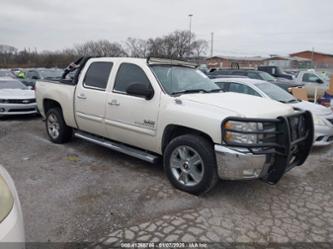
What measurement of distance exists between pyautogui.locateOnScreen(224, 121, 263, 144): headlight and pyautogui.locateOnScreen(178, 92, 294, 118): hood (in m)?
0.12

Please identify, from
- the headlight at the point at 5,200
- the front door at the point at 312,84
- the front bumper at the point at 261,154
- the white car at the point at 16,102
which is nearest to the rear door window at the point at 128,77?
the front bumper at the point at 261,154

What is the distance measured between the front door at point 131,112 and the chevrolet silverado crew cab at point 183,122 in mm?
14

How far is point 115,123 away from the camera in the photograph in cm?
464

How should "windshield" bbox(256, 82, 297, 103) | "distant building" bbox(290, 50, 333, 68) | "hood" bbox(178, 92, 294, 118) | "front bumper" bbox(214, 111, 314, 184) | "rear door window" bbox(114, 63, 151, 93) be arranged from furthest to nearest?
1. "distant building" bbox(290, 50, 333, 68)
2. "windshield" bbox(256, 82, 297, 103)
3. "rear door window" bbox(114, 63, 151, 93)
4. "hood" bbox(178, 92, 294, 118)
5. "front bumper" bbox(214, 111, 314, 184)

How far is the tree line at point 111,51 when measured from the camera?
43719mm

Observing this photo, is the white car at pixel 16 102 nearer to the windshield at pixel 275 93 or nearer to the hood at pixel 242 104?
the hood at pixel 242 104

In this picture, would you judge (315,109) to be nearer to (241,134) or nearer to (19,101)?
(241,134)

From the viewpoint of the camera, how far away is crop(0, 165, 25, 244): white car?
171 centimetres

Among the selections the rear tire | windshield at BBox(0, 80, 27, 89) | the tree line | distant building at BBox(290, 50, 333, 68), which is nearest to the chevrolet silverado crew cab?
the rear tire

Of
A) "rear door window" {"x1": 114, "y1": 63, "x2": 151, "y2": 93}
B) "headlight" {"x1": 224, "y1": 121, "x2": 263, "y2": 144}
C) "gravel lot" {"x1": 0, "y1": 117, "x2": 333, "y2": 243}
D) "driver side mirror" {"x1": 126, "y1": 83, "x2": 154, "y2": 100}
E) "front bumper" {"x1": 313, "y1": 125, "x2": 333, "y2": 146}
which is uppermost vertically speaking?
"rear door window" {"x1": 114, "y1": 63, "x2": 151, "y2": 93}

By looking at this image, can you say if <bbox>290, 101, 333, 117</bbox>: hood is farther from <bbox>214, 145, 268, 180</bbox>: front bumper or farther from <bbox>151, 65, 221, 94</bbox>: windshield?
<bbox>214, 145, 268, 180</bbox>: front bumper

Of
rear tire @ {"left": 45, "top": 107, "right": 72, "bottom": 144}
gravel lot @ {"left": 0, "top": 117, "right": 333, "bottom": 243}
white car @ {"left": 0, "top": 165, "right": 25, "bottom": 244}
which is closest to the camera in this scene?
white car @ {"left": 0, "top": 165, "right": 25, "bottom": 244}

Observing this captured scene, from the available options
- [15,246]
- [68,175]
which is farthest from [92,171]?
[15,246]

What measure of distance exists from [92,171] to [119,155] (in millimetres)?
869
